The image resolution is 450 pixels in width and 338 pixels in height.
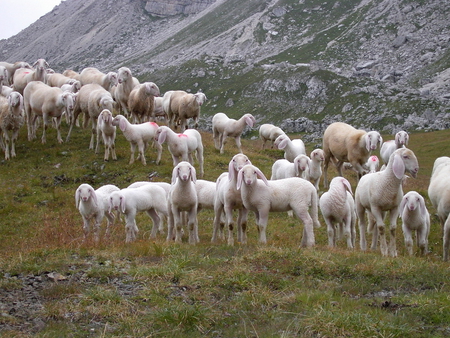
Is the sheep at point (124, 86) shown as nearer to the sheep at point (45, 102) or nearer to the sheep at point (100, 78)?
the sheep at point (100, 78)

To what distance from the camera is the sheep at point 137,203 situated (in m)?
12.0

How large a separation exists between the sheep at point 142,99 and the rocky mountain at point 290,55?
4989cm

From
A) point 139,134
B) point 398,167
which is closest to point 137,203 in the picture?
point 398,167

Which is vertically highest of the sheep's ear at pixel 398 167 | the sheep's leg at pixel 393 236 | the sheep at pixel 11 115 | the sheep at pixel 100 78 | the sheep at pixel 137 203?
the sheep at pixel 100 78

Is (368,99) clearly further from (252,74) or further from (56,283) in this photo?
(56,283)

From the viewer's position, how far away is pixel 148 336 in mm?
A: 5145

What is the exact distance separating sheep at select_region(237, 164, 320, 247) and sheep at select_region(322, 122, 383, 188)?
7180 millimetres

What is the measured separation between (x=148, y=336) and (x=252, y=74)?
109038 millimetres

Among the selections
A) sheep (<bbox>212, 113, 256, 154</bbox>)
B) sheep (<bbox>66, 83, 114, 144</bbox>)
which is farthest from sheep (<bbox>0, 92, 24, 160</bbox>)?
sheep (<bbox>212, 113, 256, 154</bbox>)

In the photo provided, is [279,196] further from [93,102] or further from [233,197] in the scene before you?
[93,102]

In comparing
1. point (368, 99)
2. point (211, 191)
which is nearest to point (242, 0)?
point (368, 99)

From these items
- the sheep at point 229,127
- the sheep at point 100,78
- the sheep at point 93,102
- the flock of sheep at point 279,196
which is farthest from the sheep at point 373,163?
the sheep at point 100,78

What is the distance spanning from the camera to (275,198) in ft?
→ 36.2

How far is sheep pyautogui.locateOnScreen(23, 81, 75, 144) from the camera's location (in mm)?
20891
